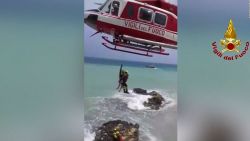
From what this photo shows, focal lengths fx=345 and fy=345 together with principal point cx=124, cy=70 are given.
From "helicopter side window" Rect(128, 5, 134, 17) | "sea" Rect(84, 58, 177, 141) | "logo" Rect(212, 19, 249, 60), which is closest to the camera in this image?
"sea" Rect(84, 58, 177, 141)

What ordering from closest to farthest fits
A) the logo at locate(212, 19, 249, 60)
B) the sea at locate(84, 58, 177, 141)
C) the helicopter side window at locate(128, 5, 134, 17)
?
1. the sea at locate(84, 58, 177, 141)
2. the helicopter side window at locate(128, 5, 134, 17)
3. the logo at locate(212, 19, 249, 60)

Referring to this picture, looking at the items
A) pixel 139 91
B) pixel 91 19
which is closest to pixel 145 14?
pixel 91 19

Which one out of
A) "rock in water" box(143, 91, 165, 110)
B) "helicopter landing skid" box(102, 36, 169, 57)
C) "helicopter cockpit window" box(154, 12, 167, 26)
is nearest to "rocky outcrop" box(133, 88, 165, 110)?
"rock in water" box(143, 91, 165, 110)

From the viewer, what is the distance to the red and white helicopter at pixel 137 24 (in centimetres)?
199

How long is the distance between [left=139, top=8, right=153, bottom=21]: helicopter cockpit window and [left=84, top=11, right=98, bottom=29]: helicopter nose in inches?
11.0

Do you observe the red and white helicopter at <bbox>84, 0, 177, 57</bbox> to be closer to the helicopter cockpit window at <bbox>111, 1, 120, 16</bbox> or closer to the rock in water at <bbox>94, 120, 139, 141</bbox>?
the helicopter cockpit window at <bbox>111, 1, 120, 16</bbox>

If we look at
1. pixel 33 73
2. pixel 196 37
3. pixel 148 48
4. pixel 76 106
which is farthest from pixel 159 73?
pixel 33 73

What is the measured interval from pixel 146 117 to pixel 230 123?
569 mm

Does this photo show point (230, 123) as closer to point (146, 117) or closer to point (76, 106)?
point (146, 117)

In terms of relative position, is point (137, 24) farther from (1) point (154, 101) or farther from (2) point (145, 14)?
(1) point (154, 101)

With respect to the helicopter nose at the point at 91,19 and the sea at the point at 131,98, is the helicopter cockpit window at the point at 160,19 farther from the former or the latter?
the helicopter nose at the point at 91,19

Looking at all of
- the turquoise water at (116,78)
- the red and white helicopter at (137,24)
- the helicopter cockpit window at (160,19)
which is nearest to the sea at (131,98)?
the turquoise water at (116,78)

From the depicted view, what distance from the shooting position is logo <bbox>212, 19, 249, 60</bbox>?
7.23 feet

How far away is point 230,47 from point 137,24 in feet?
2.10
